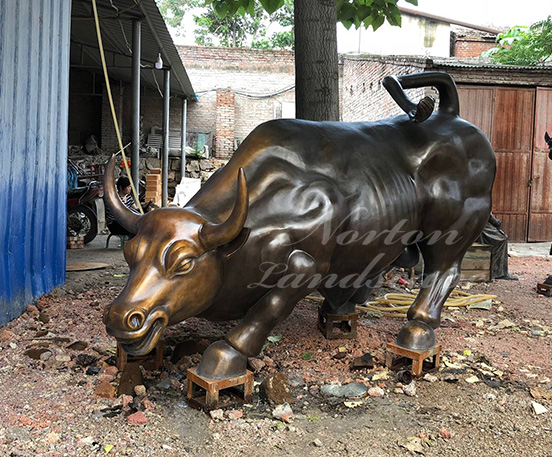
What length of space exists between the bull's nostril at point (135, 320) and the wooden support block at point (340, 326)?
170cm

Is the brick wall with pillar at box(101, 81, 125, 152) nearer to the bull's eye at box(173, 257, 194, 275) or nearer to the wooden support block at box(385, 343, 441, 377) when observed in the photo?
the wooden support block at box(385, 343, 441, 377)

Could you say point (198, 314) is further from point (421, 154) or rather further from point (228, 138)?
point (228, 138)

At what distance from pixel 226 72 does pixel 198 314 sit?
19804mm

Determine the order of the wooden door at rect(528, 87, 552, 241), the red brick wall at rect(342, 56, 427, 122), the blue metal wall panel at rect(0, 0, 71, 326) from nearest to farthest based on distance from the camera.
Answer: the blue metal wall panel at rect(0, 0, 71, 326), the wooden door at rect(528, 87, 552, 241), the red brick wall at rect(342, 56, 427, 122)

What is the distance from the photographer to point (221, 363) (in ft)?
8.30

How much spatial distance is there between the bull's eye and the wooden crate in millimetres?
4534

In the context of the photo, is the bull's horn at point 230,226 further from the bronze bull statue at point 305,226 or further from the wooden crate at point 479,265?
the wooden crate at point 479,265

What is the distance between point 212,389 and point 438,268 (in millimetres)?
1615

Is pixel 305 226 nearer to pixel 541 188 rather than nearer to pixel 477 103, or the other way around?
pixel 477 103

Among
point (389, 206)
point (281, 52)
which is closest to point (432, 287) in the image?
point (389, 206)

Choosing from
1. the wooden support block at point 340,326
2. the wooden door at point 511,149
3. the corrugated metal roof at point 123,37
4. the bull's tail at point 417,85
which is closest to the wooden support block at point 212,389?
the wooden support block at point 340,326

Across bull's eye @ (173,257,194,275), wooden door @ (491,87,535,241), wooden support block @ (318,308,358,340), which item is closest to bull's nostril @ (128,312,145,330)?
bull's eye @ (173,257,194,275)

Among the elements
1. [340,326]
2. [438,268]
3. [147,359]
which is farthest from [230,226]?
[340,326]

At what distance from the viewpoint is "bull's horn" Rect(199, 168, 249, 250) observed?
2.24 m
